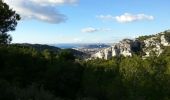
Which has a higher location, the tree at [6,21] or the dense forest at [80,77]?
Answer: the tree at [6,21]

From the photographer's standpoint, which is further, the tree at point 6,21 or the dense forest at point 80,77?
the dense forest at point 80,77

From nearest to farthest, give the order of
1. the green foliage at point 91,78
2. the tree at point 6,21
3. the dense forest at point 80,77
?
the tree at point 6,21 < the dense forest at point 80,77 < the green foliage at point 91,78

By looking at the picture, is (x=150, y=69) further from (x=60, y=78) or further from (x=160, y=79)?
(x=60, y=78)

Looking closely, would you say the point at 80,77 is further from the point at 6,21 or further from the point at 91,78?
the point at 6,21

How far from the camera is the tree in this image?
3569 centimetres

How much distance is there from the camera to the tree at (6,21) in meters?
35.7

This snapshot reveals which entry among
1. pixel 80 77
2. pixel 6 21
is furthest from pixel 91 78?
pixel 6 21

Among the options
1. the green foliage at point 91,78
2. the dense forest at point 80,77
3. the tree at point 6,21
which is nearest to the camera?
the tree at point 6,21

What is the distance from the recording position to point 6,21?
3647 centimetres

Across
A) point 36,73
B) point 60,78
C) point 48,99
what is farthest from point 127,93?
point 48,99

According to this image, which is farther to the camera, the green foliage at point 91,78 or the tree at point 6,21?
the green foliage at point 91,78

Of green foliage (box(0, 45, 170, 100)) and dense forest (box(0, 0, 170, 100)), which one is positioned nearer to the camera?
dense forest (box(0, 0, 170, 100))

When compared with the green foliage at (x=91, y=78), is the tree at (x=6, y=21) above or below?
above

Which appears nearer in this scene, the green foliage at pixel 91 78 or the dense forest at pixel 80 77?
the dense forest at pixel 80 77
